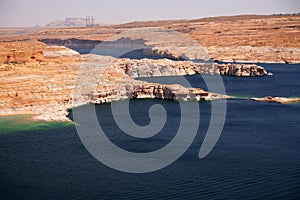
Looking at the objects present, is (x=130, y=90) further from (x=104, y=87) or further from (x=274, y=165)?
(x=274, y=165)

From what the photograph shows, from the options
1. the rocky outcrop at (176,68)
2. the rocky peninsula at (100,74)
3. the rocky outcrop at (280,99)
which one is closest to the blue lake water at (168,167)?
the rocky peninsula at (100,74)

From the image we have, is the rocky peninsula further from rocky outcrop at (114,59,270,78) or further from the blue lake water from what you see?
the blue lake water

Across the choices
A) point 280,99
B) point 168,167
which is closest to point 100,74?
point 280,99

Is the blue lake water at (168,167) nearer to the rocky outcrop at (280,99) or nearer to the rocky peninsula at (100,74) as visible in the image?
the rocky peninsula at (100,74)

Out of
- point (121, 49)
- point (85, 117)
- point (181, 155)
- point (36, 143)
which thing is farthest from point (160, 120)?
point (121, 49)

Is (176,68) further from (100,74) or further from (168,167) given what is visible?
(168,167)
